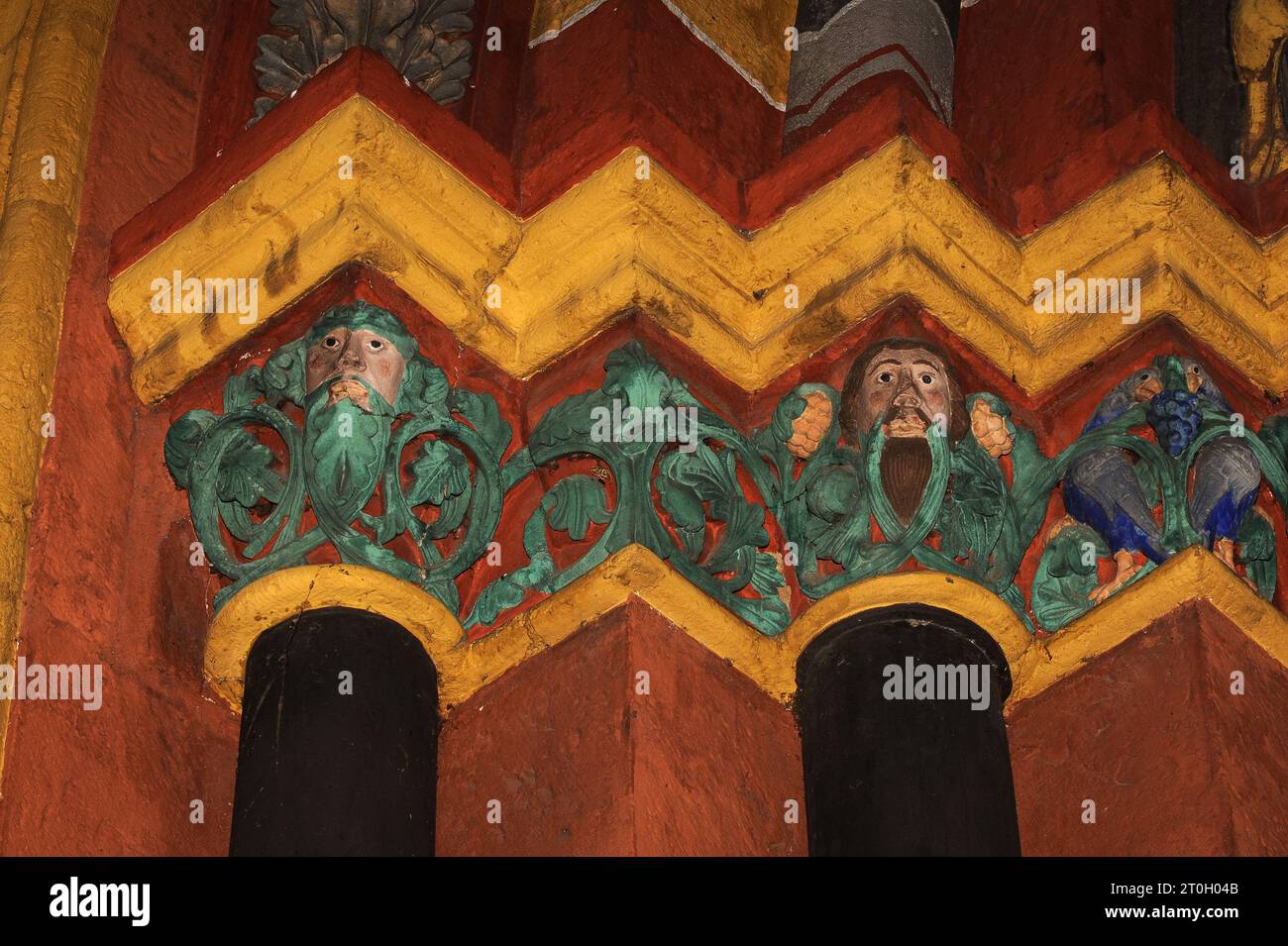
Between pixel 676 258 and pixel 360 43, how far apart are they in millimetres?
729

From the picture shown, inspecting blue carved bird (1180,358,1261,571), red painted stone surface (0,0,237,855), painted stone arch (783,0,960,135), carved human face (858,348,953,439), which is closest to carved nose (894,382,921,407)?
Answer: carved human face (858,348,953,439)

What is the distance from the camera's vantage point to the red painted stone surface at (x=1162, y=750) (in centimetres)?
337

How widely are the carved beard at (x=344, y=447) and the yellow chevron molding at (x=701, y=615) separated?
0.10m

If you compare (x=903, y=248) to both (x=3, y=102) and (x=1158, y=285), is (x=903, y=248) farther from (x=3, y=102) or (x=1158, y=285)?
(x=3, y=102)

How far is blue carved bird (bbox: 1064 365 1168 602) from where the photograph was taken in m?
3.64

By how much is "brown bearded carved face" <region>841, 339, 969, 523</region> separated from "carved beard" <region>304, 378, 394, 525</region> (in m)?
0.67

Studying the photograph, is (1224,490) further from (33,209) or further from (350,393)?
(33,209)

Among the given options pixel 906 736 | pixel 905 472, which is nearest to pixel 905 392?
pixel 905 472

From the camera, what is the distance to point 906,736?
3330 millimetres

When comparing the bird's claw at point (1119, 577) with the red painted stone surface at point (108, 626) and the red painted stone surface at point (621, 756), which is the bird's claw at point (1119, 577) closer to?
the red painted stone surface at point (621, 756)

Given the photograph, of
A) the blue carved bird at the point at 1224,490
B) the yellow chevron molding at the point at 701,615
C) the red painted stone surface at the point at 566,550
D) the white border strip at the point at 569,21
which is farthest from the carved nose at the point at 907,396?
the white border strip at the point at 569,21

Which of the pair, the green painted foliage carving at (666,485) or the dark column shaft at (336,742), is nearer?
the dark column shaft at (336,742)

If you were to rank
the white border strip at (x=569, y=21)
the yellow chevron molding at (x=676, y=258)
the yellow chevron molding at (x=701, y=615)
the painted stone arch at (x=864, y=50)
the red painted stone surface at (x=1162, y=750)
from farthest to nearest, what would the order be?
the white border strip at (x=569, y=21) → the painted stone arch at (x=864, y=50) → the yellow chevron molding at (x=676, y=258) → the yellow chevron molding at (x=701, y=615) → the red painted stone surface at (x=1162, y=750)

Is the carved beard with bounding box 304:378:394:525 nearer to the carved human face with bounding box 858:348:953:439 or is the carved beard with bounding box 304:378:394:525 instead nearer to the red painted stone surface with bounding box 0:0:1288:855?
the red painted stone surface with bounding box 0:0:1288:855
